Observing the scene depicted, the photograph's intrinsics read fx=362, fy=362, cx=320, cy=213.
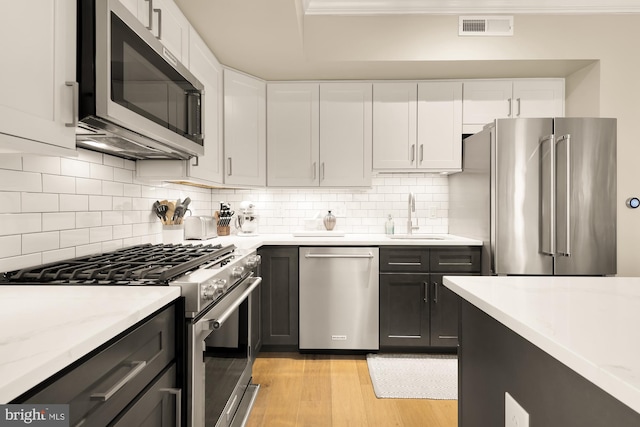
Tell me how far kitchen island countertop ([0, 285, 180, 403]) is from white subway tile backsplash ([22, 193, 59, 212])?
1.19ft

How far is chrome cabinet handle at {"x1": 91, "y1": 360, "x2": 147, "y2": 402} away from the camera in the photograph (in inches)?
31.7

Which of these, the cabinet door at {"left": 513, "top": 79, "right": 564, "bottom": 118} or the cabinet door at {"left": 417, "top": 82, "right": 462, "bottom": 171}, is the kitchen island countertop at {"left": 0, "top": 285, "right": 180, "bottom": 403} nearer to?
the cabinet door at {"left": 417, "top": 82, "right": 462, "bottom": 171}

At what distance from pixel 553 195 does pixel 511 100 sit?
41.3 inches

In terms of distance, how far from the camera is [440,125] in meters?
3.19

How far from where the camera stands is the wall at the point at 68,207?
4.31ft

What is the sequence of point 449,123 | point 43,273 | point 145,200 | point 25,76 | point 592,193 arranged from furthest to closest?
point 449,123, point 592,193, point 145,200, point 43,273, point 25,76

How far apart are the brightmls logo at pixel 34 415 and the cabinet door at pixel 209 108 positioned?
1.65m

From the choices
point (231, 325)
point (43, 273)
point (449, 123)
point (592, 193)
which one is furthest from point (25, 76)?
point (592, 193)

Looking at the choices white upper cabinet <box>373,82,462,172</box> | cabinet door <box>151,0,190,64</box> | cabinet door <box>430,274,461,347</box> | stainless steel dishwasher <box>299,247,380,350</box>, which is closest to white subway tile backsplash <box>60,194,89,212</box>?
cabinet door <box>151,0,190,64</box>

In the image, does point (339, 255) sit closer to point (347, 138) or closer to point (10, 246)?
point (347, 138)

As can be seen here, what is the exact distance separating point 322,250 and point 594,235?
197cm

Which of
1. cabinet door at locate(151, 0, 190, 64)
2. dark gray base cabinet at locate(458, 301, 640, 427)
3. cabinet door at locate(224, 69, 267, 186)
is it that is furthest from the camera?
cabinet door at locate(224, 69, 267, 186)

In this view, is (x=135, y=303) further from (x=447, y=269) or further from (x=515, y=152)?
(x=515, y=152)

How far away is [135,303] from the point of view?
975mm
